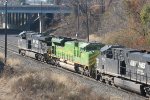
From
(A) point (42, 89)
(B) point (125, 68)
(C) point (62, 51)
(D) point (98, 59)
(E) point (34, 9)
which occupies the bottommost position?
(A) point (42, 89)

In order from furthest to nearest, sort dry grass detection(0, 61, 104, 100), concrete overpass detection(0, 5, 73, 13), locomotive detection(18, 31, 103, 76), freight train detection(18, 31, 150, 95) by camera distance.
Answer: concrete overpass detection(0, 5, 73, 13) → locomotive detection(18, 31, 103, 76) → freight train detection(18, 31, 150, 95) → dry grass detection(0, 61, 104, 100)

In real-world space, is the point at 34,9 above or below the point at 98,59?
above

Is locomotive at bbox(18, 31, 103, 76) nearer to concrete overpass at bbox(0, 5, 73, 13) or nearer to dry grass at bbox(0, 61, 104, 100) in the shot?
dry grass at bbox(0, 61, 104, 100)

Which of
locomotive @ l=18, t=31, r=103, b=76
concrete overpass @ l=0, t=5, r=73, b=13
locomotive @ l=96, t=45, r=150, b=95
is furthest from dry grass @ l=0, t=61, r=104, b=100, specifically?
concrete overpass @ l=0, t=5, r=73, b=13

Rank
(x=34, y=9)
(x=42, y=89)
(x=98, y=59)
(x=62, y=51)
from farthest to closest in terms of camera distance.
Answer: (x=34, y=9) → (x=62, y=51) → (x=98, y=59) → (x=42, y=89)

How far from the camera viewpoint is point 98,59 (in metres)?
28.9

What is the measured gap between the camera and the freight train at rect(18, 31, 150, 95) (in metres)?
24.2

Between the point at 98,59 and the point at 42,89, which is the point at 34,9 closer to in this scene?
the point at 98,59

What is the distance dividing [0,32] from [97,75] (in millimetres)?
73372

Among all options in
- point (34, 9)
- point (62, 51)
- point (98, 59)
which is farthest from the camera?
point (34, 9)

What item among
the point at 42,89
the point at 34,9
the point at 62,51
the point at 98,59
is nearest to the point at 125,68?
the point at 98,59

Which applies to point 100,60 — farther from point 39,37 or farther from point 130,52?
point 39,37

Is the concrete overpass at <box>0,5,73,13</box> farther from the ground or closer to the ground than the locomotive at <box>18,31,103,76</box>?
farther from the ground

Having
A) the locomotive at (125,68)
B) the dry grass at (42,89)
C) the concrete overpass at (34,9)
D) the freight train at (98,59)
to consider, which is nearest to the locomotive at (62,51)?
the freight train at (98,59)
